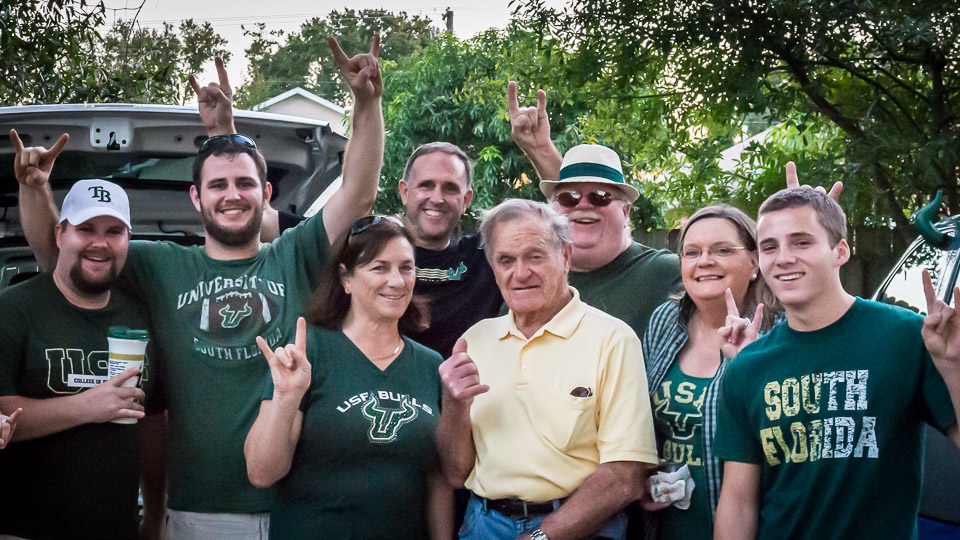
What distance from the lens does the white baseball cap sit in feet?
10.9

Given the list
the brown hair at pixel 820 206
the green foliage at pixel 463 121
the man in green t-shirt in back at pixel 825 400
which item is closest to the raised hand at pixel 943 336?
the man in green t-shirt in back at pixel 825 400

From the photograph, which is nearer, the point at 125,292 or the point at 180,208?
the point at 125,292

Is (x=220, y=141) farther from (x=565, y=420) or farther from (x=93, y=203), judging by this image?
(x=565, y=420)

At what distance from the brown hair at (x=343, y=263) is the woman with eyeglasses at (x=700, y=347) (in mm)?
1003

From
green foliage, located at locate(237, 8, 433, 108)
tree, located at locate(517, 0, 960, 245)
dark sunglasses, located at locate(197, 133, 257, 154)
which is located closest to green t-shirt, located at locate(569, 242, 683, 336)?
dark sunglasses, located at locate(197, 133, 257, 154)

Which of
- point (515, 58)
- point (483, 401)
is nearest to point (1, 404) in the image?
point (483, 401)

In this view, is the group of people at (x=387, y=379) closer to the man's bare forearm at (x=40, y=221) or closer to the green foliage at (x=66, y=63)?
the man's bare forearm at (x=40, y=221)

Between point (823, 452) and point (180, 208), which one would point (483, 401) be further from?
point (180, 208)

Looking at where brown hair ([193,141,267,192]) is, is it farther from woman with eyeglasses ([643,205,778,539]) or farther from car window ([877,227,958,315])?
car window ([877,227,958,315])

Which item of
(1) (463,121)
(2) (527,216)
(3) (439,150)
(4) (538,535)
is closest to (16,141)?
(3) (439,150)

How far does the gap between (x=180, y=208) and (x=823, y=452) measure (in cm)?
324

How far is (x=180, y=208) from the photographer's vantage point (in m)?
4.62

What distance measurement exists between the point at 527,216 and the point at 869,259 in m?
6.32

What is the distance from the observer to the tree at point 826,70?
21.7 ft
